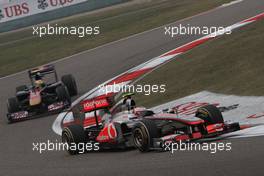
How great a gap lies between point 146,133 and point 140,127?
0.64 feet

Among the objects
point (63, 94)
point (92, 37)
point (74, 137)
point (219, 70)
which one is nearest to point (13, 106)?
point (63, 94)

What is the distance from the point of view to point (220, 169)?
7.37 m

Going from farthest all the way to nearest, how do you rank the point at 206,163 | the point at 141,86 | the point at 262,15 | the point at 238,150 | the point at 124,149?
the point at 262,15, the point at 141,86, the point at 124,149, the point at 238,150, the point at 206,163

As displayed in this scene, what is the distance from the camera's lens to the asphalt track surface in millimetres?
7945

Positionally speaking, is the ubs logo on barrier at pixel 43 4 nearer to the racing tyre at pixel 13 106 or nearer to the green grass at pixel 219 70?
the green grass at pixel 219 70

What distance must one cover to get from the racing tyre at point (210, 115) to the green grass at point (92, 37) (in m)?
16.9

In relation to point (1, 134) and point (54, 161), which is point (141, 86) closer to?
point (1, 134)

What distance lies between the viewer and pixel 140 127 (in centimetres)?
1020

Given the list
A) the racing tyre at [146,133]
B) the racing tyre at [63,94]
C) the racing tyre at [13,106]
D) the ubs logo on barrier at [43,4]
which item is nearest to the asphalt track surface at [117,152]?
the racing tyre at [146,133]

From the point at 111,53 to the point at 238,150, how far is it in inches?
690

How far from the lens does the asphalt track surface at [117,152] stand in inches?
313

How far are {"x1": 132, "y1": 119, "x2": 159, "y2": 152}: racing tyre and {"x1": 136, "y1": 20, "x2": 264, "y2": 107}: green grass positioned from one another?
358cm

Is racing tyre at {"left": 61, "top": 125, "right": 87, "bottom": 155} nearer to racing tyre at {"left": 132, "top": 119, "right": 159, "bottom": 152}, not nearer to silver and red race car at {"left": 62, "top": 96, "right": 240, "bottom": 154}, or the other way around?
silver and red race car at {"left": 62, "top": 96, "right": 240, "bottom": 154}

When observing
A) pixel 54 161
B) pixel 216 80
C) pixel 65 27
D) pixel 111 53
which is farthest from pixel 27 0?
pixel 54 161
